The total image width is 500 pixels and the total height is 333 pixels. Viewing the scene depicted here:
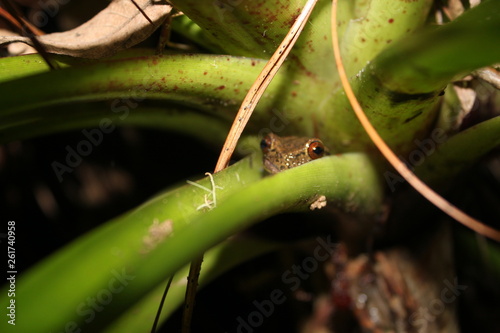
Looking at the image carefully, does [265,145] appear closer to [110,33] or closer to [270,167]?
[270,167]

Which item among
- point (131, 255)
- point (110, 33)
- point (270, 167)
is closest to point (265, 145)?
point (270, 167)

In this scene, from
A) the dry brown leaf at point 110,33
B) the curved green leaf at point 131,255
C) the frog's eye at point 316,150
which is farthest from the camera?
the frog's eye at point 316,150

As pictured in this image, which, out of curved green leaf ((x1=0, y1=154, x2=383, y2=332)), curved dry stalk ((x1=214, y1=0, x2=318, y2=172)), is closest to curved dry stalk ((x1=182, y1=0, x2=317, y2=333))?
curved dry stalk ((x1=214, y1=0, x2=318, y2=172))

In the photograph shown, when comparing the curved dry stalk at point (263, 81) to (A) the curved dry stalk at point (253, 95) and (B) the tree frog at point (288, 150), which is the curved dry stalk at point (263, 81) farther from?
(B) the tree frog at point (288, 150)

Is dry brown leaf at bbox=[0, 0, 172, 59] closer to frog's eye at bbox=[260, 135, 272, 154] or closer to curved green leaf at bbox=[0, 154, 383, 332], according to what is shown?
curved green leaf at bbox=[0, 154, 383, 332]

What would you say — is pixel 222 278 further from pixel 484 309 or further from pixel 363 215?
pixel 484 309

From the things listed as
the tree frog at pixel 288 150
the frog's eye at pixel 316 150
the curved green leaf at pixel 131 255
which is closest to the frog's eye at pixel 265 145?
the tree frog at pixel 288 150
